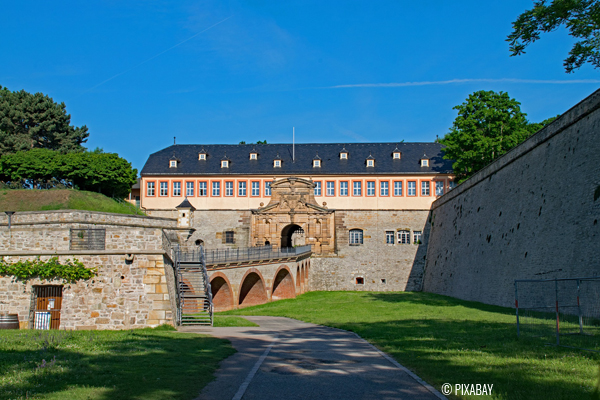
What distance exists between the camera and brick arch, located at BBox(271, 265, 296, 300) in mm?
43562

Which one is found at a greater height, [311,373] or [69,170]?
[69,170]

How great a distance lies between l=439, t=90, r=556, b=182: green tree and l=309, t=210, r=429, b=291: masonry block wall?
30.6ft

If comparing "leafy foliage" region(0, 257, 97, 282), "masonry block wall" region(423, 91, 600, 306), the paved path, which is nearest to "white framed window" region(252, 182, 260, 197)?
"masonry block wall" region(423, 91, 600, 306)

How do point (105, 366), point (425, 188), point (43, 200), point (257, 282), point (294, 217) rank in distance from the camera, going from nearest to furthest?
point (105, 366)
point (43, 200)
point (257, 282)
point (294, 217)
point (425, 188)

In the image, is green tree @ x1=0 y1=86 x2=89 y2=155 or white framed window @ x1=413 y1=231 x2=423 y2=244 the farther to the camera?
white framed window @ x1=413 y1=231 x2=423 y2=244

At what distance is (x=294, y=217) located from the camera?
179ft

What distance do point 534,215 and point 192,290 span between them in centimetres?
1858

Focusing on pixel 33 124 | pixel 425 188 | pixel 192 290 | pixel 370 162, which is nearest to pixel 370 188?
pixel 370 162

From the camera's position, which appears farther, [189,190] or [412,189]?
[189,190]

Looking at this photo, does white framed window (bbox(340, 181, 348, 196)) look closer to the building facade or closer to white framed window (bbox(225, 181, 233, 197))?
the building facade

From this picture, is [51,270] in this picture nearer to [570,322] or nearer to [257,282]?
[570,322]

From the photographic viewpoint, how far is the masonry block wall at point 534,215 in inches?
842

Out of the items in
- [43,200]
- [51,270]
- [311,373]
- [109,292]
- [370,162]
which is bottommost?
[311,373]

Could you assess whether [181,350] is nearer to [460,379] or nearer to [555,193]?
[460,379]
